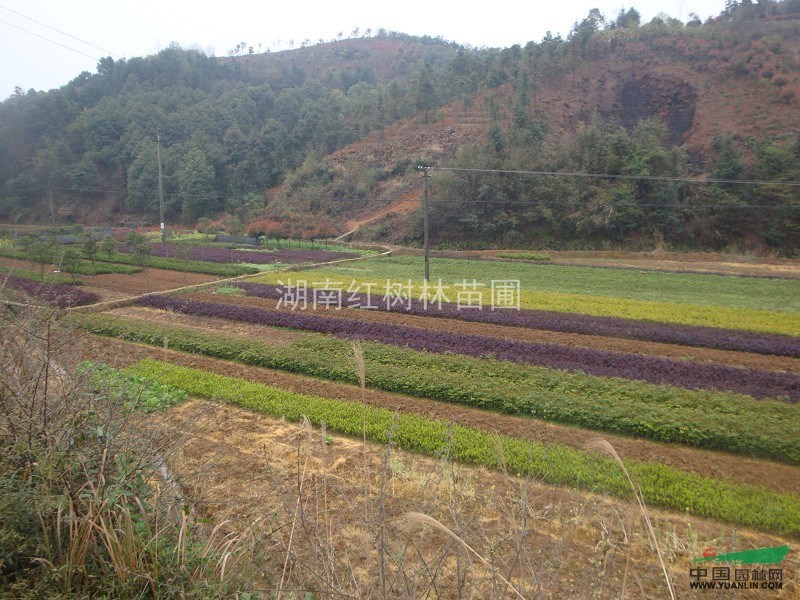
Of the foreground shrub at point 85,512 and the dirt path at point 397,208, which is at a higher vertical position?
the dirt path at point 397,208

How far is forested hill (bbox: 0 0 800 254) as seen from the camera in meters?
32.9

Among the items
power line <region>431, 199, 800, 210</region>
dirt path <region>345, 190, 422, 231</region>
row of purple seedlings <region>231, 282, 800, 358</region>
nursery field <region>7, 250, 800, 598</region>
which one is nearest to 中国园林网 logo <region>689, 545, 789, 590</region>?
nursery field <region>7, 250, 800, 598</region>

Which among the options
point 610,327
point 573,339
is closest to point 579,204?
point 610,327

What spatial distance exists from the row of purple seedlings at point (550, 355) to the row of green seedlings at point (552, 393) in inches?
21.9

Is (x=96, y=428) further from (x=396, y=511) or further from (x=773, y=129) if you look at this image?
(x=773, y=129)

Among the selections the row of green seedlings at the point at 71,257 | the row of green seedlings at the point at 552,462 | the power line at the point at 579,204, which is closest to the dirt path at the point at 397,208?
the power line at the point at 579,204

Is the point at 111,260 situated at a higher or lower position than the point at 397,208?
lower

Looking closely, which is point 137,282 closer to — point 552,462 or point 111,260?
point 111,260

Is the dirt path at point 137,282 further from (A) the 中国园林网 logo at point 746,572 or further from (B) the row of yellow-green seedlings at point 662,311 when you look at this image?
(A) the 中国园林网 logo at point 746,572

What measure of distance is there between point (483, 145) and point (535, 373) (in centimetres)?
3467

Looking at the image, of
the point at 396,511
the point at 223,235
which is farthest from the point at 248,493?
the point at 223,235

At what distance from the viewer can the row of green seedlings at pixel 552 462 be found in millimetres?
5547

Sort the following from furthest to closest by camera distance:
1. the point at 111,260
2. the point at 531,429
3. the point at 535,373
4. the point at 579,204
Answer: the point at 579,204
the point at 111,260
the point at 535,373
the point at 531,429

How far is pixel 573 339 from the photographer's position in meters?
13.1
